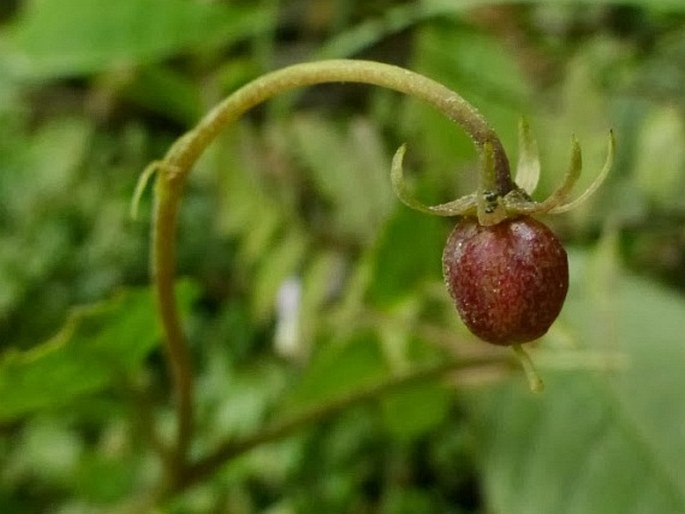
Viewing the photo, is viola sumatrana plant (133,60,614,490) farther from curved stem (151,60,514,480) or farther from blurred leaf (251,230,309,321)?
blurred leaf (251,230,309,321)

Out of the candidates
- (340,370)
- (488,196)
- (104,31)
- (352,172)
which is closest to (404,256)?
(340,370)

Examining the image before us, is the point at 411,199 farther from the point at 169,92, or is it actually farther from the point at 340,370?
the point at 169,92

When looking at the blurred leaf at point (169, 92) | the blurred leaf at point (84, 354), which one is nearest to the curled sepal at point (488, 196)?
the blurred leaf at point (84, 354)

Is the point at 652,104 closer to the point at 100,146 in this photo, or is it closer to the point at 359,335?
the point at 359,335

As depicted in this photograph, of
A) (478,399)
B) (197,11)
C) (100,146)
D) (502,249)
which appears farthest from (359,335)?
(100,146)

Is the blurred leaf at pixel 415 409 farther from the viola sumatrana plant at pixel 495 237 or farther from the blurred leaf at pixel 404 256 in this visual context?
the viola sumatrana plant at pixel 495 237

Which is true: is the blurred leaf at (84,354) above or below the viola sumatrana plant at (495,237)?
below

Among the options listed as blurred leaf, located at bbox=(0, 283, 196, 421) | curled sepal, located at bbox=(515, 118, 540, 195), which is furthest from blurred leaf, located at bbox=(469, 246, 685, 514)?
curled sepal, located at bbox=(515, 118, 540, 195)
